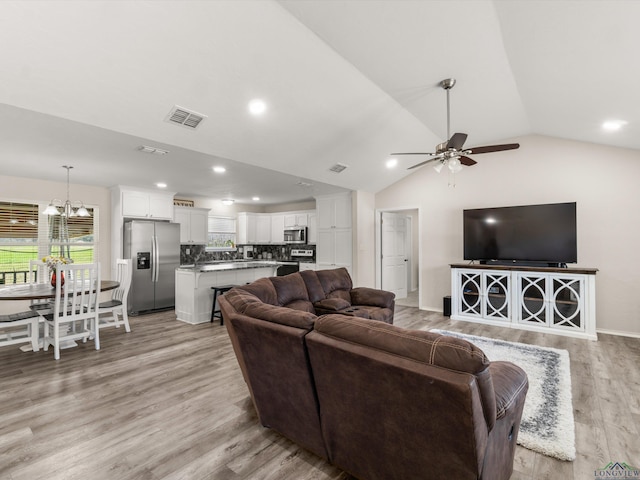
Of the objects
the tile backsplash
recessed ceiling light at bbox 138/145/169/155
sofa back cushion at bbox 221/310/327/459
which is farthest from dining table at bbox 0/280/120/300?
the tile backsplash

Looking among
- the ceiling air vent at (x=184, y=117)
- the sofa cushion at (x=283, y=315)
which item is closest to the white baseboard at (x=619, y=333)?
the sofa cushion at (x=283, y=315)

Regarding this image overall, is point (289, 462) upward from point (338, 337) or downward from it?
downward

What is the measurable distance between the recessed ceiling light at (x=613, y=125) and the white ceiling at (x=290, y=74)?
103 mm

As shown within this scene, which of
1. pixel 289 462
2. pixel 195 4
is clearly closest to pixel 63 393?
pixel 289 462

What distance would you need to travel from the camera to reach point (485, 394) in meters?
1.21

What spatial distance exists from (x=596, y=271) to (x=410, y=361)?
468 centimetres

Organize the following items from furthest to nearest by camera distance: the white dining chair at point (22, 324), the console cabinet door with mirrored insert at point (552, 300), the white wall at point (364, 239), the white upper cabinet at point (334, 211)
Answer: the white upper cabinet at point (334, 211) < the white wall at point (364, 239) < the console cabinet door with mirrored insert at point (552, 300) < the white dining chair at point (22, 324)

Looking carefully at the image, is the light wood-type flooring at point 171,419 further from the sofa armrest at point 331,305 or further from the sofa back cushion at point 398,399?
the sofa armrest at point 331,305

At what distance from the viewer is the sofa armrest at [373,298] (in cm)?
433

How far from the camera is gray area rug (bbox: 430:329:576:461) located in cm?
208

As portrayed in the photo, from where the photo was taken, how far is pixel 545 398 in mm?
2676

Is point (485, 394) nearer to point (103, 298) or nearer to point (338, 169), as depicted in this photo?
point (338, 169)

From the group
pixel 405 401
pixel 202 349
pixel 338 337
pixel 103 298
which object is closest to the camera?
pixel 405 401

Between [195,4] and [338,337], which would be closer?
[338,337]
